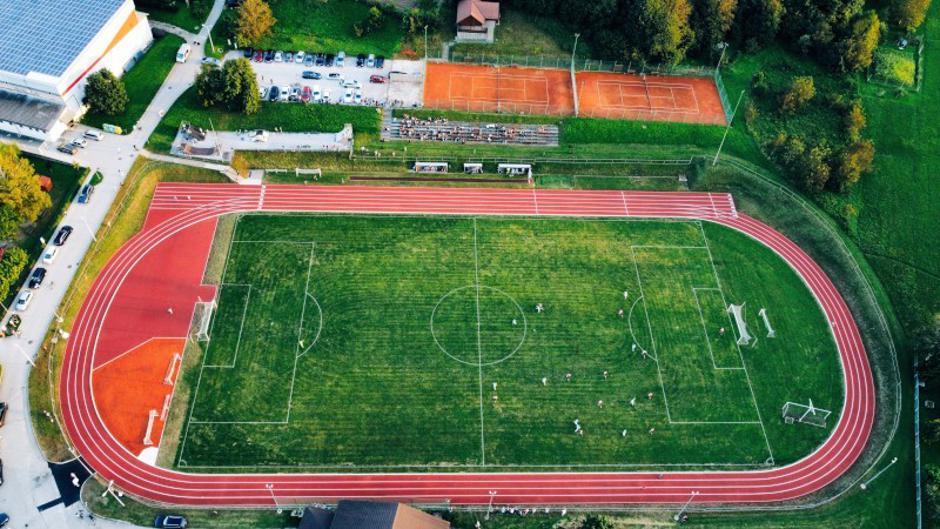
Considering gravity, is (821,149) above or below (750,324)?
above

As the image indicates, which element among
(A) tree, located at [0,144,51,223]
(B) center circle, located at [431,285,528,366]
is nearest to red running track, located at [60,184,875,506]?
(A) tree, located at [0,144,51,223]

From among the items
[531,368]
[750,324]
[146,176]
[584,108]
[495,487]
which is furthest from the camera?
[584,108]

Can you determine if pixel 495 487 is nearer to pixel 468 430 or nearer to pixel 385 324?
pixel 468 430

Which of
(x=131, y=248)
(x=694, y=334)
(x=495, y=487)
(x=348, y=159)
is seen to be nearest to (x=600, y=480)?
(x=495, y=487)

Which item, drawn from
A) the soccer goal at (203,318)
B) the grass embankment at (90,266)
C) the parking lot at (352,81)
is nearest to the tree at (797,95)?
the parking lot at (352,81)

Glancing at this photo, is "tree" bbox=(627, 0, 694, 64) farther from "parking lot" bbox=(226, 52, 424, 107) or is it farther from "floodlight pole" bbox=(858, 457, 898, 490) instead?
"floodlight pole" bbox=(858, 457, 898, 490)

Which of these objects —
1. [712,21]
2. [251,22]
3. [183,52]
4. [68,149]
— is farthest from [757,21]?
[68,149]

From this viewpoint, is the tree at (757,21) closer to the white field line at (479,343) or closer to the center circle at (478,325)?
the white field line at (479,343)
